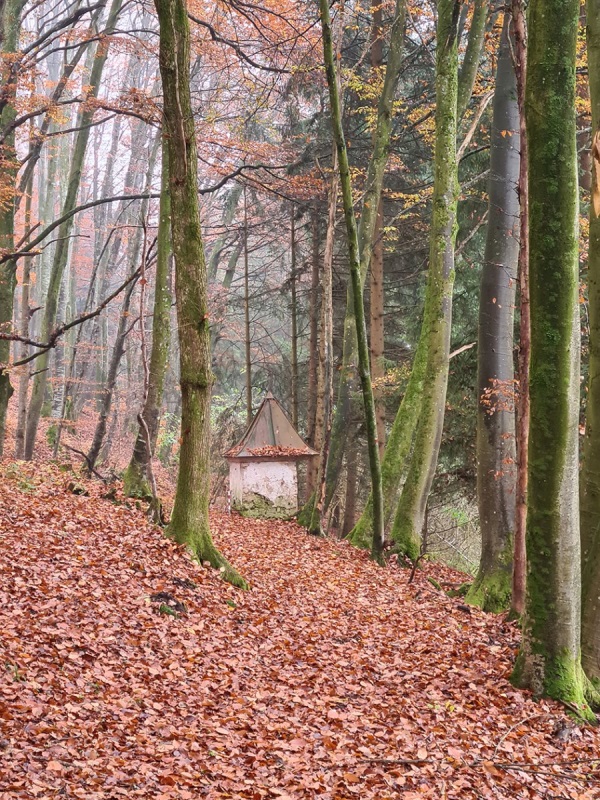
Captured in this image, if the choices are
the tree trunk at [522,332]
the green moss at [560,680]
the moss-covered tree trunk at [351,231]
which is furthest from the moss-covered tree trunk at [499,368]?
the green moss at [560,680]

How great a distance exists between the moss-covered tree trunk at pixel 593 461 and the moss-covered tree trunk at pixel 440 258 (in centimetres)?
470

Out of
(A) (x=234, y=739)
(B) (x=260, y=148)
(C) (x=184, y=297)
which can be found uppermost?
(B) (x=260, y=148)

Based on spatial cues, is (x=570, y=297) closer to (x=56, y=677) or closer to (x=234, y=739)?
(x=234, y=739)

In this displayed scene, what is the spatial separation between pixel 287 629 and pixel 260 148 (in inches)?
416

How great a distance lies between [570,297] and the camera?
5352 mm

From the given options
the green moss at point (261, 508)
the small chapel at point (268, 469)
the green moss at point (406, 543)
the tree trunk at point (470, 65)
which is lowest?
the green moss at point (406, 543)

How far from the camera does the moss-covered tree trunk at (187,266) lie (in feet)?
25.9

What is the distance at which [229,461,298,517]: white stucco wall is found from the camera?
15406 mm

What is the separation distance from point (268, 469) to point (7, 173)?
7655mm

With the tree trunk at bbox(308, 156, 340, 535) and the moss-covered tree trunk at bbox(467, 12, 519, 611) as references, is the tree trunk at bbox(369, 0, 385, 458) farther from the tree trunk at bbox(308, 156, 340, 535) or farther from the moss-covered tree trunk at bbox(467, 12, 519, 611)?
the moss-covered tree trunk at bbox(467, 12, 519, 611)

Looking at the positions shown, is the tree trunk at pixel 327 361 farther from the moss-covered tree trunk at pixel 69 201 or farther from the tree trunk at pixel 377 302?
the moss-covered tree trunk at pixel 69 201

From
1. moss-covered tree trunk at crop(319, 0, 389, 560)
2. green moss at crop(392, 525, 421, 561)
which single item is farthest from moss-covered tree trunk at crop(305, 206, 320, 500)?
moss-covered tree trunk at crop(319, 0, 389, 560)

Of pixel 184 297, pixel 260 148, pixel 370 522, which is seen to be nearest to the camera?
Answer: pixel 184 297

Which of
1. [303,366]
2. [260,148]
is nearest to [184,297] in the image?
[260,148]
